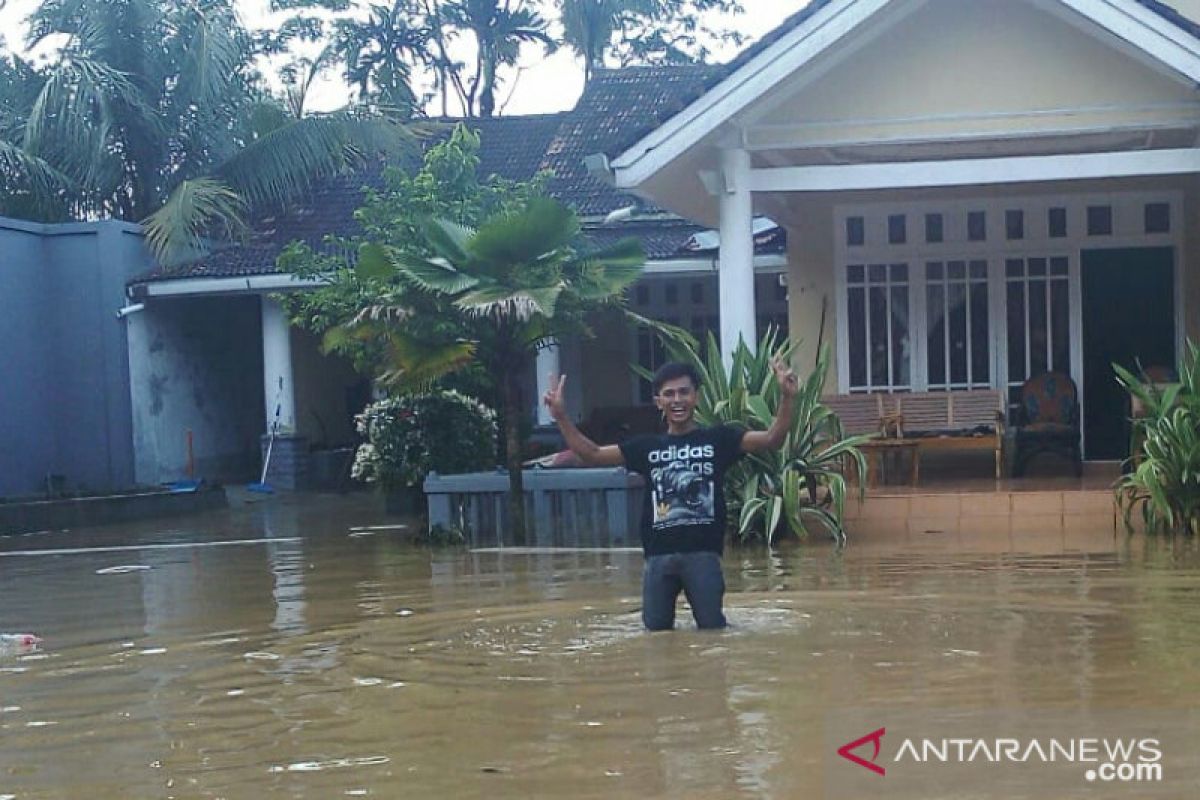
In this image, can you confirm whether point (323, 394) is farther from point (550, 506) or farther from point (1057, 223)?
point (1057, 223)

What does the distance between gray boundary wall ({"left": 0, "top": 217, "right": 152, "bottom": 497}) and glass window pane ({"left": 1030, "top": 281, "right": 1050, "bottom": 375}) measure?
41.0 feet

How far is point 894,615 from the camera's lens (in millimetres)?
8703

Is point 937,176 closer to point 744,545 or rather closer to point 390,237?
point 744,545

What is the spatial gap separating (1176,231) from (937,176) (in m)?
3.93

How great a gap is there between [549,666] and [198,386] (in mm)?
17430

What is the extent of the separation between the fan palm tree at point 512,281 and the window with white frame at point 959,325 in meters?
3.91

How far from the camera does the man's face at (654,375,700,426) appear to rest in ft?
25.5

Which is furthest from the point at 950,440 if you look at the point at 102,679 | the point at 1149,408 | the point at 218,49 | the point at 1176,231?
the point at 218,49

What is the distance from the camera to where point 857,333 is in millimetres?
16500

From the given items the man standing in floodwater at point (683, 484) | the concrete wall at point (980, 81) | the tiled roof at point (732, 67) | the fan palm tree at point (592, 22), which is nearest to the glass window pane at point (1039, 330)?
the concrete wall at point (980, 81)

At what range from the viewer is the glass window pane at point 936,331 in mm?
16344

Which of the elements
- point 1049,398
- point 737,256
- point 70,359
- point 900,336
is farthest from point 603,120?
point 737,256

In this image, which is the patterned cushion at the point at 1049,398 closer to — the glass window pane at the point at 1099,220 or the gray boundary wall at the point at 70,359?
the glass window pane at the point at 1099,220

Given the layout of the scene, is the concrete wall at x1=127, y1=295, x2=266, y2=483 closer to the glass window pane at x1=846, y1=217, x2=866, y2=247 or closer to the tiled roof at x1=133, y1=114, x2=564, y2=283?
the tiled roof at x1=133, y1=114, x2=564, y2=283
